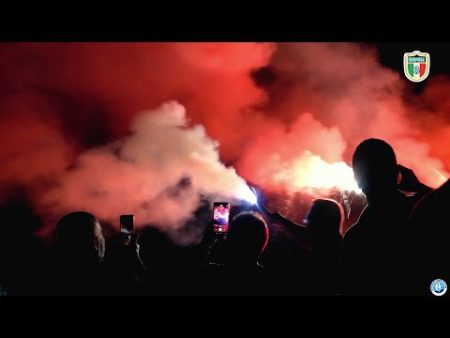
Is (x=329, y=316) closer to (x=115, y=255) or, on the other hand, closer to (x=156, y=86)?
(x=115, y=255)

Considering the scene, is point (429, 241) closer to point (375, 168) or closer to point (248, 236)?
point (375, 168)

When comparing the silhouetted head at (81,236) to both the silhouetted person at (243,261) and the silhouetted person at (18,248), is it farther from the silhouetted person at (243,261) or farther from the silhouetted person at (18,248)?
the silhouetted person at (243,261)

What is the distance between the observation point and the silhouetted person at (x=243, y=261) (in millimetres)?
4141

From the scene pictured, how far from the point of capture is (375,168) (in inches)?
166

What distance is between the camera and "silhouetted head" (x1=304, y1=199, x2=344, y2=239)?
417 cm

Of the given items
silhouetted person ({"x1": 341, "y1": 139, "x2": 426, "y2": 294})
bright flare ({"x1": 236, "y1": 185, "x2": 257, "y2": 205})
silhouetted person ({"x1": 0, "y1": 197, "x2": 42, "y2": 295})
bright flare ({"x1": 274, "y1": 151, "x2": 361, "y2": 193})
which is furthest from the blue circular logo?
silhouetted person ({"x1": 0, "y1": 197, "x2": 42, "y2": 295})

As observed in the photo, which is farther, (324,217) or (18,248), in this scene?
(324,217)

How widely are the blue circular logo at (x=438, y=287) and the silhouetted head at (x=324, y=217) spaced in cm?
74

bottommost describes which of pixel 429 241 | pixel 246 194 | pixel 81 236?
pixel 81 236

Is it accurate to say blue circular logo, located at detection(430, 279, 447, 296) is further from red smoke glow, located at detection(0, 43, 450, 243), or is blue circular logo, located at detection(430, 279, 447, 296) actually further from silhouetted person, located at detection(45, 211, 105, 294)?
silhouetted person, located at detection(45, 211, 105, 294)

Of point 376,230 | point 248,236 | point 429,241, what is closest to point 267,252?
point 248,236

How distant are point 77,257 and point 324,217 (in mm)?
1724

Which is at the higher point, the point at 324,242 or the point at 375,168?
the point at 375,168

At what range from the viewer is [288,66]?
13.8 feet
